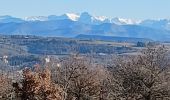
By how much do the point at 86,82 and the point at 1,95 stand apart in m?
12.0

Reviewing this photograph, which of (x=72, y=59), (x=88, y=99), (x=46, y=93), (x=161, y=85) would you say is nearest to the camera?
(x=46, y=93)

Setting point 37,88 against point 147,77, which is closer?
point 37,88

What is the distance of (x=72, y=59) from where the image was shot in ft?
240

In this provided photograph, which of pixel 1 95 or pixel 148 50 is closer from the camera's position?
pixel 148 50

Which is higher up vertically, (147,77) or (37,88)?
(147,77)

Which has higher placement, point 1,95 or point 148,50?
point 148,50

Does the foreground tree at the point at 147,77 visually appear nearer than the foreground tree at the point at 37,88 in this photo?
No

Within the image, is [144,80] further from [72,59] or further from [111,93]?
[72,59]

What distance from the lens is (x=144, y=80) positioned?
60906mm

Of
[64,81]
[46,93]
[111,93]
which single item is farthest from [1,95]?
[46,93]

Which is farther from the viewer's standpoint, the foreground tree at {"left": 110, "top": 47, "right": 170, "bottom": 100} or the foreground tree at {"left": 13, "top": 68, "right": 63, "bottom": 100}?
the foreground tree at {"left": 110, "top": 47, "right": 170, "bottom": 100}

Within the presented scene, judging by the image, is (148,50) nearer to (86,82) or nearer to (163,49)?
(163,49)

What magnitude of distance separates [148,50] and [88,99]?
34.9ft

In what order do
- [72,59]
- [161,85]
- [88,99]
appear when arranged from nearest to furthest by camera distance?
[161,85]
[88,99]
[72,59]
